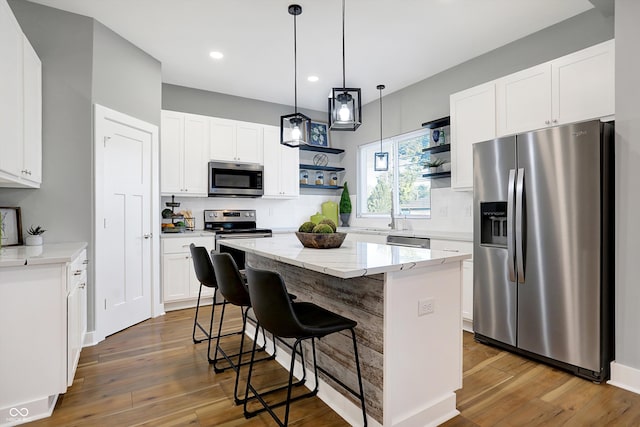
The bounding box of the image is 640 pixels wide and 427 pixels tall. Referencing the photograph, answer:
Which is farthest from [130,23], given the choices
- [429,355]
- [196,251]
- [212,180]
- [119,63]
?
[429,355]

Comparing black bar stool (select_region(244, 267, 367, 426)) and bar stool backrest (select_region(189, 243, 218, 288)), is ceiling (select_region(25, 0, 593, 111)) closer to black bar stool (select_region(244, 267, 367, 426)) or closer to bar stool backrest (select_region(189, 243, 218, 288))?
bar stool backrest (select_region(189, 243, 218, 288))

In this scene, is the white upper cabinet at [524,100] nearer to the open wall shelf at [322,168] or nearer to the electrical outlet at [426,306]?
the electrical outlet at [426,306]

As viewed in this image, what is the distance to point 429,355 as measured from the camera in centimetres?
187

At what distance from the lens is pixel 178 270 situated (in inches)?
160

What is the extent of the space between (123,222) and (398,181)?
3.57 m

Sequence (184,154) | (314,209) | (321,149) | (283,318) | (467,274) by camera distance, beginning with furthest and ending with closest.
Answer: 1. (314,209)
2. (321,149)
3. (184,154)
4. (467,274)
5. (283,318)

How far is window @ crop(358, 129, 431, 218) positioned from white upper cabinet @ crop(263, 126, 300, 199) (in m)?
1.14

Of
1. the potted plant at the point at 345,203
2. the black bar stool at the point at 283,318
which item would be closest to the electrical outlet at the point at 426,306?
the black bar stool at the point at 283,318

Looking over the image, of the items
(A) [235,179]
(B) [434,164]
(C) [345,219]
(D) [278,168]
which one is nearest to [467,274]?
(B) [434,164]

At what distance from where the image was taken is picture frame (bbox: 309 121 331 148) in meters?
5.81

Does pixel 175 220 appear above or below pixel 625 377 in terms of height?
above

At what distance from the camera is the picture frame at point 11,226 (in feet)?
8.73

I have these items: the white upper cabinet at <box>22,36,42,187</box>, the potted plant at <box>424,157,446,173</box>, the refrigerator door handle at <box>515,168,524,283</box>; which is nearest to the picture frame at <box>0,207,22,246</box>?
the white upper cabinet at <box>22,36,42,187</box>

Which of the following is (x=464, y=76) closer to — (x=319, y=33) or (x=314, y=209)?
(x=319, y=33)
